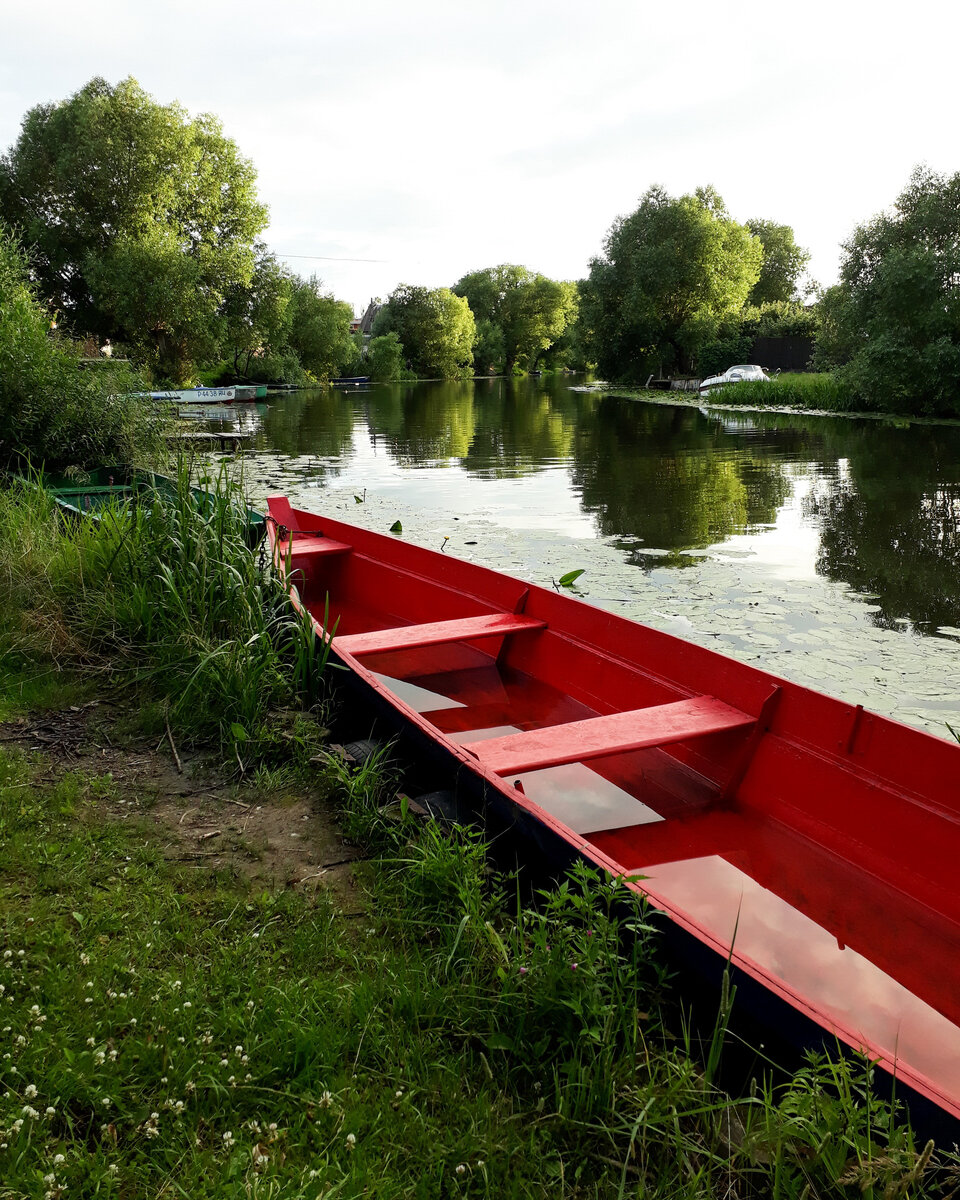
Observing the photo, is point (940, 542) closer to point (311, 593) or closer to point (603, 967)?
point (311, 593)

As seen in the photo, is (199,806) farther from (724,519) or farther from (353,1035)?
(724,519)

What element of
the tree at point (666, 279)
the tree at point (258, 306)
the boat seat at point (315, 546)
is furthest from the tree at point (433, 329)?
the boat seat at point (315, 546)

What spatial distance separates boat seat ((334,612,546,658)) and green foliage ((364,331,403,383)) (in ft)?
210

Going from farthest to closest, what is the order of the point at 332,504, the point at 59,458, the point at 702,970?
the point at 332,504 < the point at 59,458 < the point at 702,970

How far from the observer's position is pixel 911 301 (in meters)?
21.8

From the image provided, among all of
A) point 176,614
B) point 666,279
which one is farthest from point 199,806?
point 666,279

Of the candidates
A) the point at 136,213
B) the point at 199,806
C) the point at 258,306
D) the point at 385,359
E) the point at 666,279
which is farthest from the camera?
the point at 385,359

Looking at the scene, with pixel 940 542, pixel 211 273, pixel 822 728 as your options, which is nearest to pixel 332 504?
pixel 940 542

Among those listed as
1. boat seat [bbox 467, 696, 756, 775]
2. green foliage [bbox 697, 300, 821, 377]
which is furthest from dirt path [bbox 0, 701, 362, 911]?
green foliage [bbox 697, 300, 821, 377]

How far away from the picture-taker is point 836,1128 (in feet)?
6.02

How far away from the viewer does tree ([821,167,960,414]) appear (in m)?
21.3

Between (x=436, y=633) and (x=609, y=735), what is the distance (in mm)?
1578

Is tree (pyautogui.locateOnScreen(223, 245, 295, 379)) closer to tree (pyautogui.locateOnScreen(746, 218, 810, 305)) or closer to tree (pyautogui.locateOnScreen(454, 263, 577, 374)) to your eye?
tree (pyautogui.locateOnScreen(746, 218, 810, 305))

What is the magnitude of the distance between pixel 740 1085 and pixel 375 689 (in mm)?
2201
